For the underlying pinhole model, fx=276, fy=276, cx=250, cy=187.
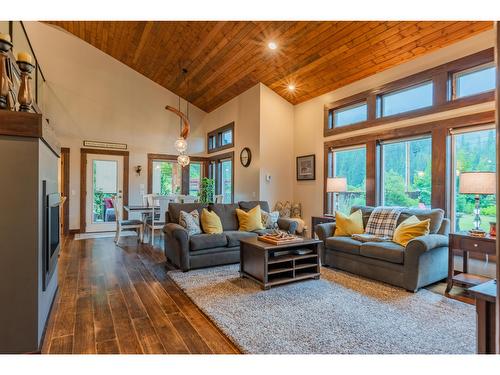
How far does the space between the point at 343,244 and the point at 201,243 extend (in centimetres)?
197

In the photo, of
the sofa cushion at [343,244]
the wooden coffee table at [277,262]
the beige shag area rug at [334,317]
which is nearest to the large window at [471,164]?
the beige shag area rug at [334,317]

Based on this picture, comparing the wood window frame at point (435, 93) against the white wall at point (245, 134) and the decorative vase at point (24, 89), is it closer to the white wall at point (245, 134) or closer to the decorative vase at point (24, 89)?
the white wall at point (245, 134)

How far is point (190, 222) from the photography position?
4.18 m

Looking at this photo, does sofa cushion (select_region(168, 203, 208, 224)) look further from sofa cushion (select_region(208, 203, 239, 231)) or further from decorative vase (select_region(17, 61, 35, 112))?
decorative vase (select_region(17, 61, 35, 112))

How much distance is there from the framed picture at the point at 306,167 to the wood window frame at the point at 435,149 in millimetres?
1232

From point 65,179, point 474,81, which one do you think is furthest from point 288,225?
point 65,179

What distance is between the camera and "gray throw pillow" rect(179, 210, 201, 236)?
4.14m

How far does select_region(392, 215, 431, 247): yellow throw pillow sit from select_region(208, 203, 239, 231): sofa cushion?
95.9 inches

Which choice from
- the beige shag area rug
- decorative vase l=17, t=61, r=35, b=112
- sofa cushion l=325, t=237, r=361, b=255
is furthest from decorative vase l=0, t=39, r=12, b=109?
sofa cushion l=325, t=237, r=361, b=255

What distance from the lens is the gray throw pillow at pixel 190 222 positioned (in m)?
4.14
